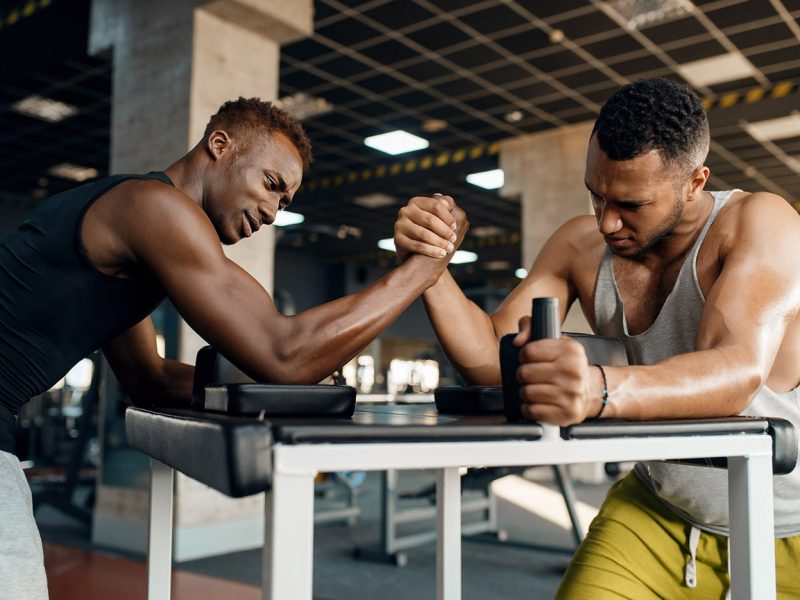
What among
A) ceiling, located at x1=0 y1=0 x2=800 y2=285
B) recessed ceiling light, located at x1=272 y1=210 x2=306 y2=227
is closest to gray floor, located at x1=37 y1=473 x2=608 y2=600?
ceiling, located at x1=0 y1=0 x2=800 y2=285

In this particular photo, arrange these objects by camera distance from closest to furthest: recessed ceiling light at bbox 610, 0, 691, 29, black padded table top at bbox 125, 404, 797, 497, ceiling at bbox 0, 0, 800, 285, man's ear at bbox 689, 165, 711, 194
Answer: black padded table top at bbox 125, 404, 797, 497 → man's ear at bbox 689, 165, 711, 194 → recessed ceiling light at bbox 610, 0, 691, 29 → ceiling at bbox 0, 0, 800, 285

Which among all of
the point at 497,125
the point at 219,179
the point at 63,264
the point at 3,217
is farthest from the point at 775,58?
the point at 3,217

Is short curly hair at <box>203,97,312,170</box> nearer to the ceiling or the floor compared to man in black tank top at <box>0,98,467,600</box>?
nearer to the ceiling

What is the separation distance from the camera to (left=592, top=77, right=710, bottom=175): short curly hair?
51.1 inches

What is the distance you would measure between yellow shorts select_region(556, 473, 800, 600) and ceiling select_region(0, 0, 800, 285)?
464cm

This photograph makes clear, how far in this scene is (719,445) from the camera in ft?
3.00

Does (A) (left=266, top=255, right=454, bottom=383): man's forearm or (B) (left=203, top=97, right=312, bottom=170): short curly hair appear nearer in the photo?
(A) (left=266, top=255, right=454, bottom=383): man's forearm

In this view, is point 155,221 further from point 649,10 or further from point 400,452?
point 649,10

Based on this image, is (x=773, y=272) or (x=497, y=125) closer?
(x=773, y=272)

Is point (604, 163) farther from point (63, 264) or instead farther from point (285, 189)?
point (63, 264)

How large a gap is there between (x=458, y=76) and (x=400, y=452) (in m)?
6.23

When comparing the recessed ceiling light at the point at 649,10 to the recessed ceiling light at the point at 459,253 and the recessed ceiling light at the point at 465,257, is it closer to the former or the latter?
the recessed ceiling light at the point at 459,253

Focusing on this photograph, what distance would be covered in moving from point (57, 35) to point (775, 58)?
18.4ft

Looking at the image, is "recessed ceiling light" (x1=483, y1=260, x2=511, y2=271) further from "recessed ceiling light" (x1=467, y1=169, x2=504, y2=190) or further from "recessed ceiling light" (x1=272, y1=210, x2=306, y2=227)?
"recessed ceiling light" (x1=467, y1=169, x2=504, y2=190)
